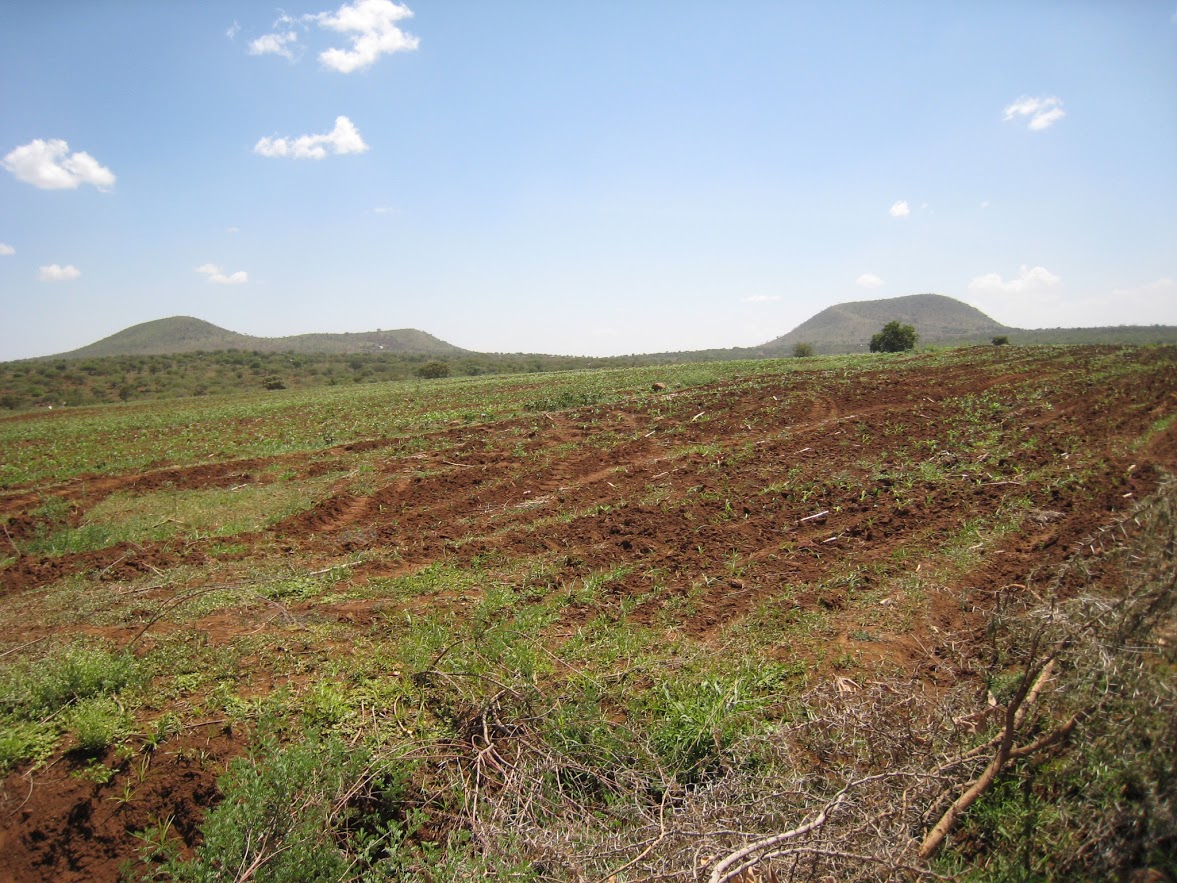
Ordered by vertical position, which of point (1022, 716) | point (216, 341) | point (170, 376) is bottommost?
point (1022, 716)

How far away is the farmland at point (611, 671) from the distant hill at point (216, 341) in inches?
3956

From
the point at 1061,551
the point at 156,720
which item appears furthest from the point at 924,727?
the point at 156,720

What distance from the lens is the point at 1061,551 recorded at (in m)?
5.91

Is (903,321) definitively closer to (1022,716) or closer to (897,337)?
(897,337)

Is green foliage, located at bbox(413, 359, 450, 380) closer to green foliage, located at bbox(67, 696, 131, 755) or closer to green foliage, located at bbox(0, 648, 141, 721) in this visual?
green foliage, located at bbox(0, 648, 141, 721)

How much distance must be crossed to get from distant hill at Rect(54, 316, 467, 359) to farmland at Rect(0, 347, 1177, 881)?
10049 cm

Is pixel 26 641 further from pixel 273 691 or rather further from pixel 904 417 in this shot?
pixel 904 417

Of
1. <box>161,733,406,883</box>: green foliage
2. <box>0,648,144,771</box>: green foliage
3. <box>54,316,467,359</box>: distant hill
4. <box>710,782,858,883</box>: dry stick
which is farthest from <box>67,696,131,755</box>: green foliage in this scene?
<box>54,316,467,359</box>: distant hill

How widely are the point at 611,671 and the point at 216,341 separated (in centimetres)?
13631

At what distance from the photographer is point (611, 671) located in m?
4.29

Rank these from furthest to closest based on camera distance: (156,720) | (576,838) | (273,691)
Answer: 1. (273,691)
2. (156,720)
3. (576,838)

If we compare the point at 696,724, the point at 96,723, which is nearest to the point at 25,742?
the point at 96,723

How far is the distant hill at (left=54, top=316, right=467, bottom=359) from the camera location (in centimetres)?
11194

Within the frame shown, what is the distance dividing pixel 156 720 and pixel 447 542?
12.5 ft
